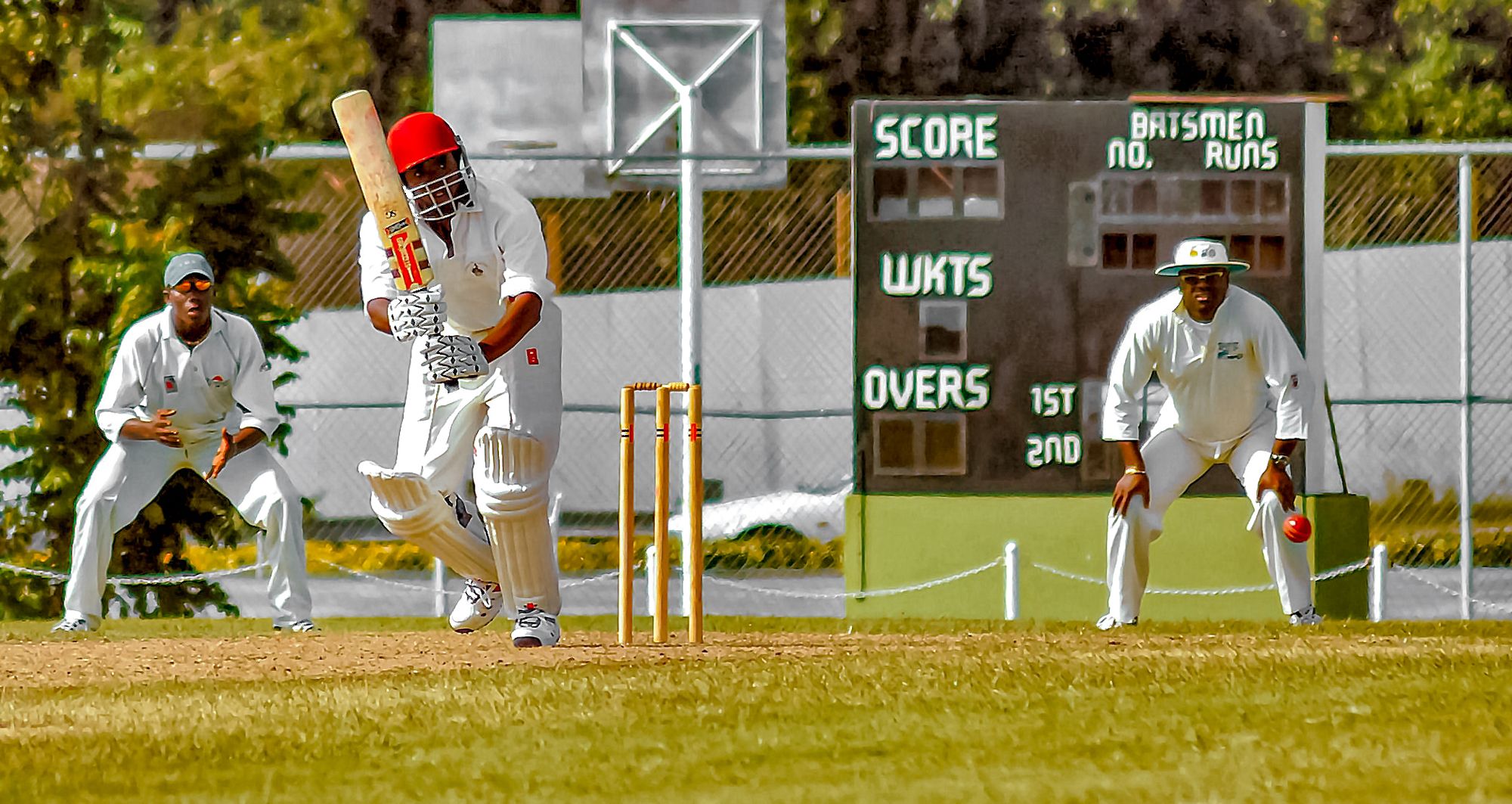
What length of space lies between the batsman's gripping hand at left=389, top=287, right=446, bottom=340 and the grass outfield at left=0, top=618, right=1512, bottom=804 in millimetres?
1246

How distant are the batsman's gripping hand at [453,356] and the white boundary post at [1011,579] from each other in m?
4.32

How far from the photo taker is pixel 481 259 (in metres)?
9.31

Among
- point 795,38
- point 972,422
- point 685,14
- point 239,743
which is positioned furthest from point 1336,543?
point 795,38

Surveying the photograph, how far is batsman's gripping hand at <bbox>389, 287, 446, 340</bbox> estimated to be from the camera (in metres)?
8.87

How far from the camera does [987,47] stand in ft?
95.6

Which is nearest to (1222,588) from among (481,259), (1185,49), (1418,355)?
(481,259)

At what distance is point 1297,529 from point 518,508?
3757 mm

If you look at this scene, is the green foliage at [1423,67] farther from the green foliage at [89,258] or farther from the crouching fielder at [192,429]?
the crouching fielder at [192,429]

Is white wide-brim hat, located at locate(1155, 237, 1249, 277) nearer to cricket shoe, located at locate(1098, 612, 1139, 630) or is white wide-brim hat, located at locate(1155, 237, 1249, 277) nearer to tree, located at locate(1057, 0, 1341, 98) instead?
cricket shoe, located at locate(1098, 612, 1139, 630)

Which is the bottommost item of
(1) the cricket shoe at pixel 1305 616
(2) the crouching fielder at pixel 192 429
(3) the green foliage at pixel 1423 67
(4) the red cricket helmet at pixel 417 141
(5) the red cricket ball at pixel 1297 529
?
(1) the cricket shoe at pixel 1305 616

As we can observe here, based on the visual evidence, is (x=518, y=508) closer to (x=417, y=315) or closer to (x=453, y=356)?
(x=453, y=356)

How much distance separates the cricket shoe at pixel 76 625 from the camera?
37.3 ft

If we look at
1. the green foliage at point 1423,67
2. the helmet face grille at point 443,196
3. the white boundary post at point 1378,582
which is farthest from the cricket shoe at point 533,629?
the green foliage at point 1423,67

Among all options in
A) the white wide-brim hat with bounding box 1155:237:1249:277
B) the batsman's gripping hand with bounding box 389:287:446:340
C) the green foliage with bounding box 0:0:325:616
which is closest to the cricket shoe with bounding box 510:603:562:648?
the batsman's gripping hand with bounding box 389:287:446:340
